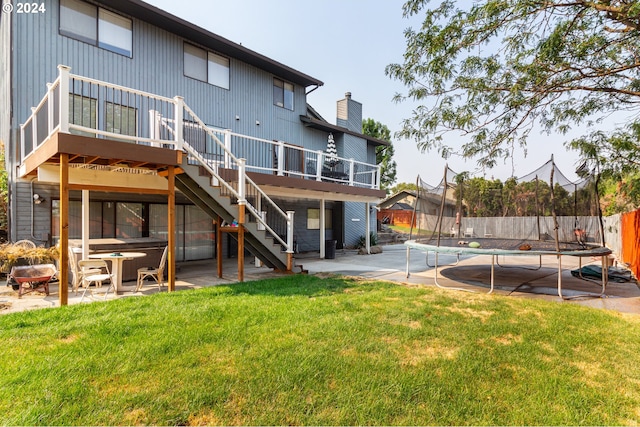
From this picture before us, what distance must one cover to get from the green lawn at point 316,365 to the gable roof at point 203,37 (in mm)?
8619

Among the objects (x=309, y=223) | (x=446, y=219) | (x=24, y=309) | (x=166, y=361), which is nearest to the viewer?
(x=166, y=361)

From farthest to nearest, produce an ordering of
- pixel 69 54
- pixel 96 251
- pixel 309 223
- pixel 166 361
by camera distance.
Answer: pixel 309 223 < pixel 69 54 < pixel 96 251 < pixel 166 361

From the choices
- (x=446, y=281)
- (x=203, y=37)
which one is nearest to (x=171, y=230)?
(x=446, y=281)

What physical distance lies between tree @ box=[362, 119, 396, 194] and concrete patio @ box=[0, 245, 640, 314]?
2477 centimetres

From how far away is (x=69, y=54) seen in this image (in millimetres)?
8688

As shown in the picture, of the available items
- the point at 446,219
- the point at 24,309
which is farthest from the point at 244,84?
the point at 24,309

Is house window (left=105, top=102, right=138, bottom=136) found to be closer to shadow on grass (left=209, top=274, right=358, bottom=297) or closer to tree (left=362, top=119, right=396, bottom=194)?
shadow on grass (left=209, top=274, right=358, bottom=297)

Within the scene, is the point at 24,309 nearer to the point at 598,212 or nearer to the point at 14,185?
the point at 14,185

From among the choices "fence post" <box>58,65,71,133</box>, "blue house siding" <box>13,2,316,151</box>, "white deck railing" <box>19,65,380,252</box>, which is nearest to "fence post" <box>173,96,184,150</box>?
"white deck railing" <box>19,65,380,252</box>

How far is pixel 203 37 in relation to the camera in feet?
36.6

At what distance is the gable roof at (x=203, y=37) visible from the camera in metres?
9.47

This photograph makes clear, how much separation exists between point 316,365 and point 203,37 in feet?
37.6

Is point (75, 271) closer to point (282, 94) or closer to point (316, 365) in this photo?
point (316, 365)

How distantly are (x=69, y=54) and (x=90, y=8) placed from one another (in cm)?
155
